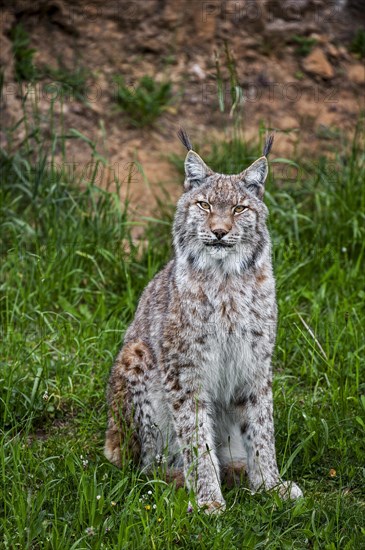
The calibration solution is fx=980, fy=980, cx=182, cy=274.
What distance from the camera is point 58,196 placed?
7.10m

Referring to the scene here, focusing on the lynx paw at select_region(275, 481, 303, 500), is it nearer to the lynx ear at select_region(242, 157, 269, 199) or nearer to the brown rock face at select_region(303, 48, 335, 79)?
the lynx ear at select_region(242, 157, 269, 199)

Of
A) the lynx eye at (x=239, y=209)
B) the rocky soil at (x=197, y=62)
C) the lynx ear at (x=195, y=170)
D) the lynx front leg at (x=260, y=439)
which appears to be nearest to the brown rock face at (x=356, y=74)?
the rocky soil at (x=197, y=62)

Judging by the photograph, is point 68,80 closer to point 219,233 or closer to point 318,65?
point 318,65

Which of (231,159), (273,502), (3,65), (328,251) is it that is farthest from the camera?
(3,65)

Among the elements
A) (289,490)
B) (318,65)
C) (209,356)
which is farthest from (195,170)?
(318,65)

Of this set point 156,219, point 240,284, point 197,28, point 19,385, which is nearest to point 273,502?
point 240,284

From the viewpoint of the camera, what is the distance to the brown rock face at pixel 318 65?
8758mm

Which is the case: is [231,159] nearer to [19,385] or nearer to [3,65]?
[3,65]

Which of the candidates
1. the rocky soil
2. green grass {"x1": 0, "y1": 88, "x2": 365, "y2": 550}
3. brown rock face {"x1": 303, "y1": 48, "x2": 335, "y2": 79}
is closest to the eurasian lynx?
green grass {"x1": 0, "y1": 88, "x2": 365, "y2": 550}

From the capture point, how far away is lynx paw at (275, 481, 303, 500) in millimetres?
4551

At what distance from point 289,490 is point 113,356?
5.47 ft

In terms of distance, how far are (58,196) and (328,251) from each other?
77.8 inches

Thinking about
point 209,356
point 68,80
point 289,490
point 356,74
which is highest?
point 356,74

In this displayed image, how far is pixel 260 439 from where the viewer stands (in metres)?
4.82
